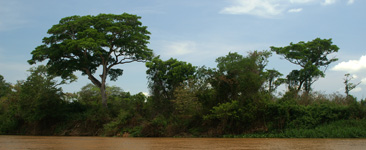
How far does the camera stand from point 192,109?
22406mm

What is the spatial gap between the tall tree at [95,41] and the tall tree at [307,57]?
63.7ft

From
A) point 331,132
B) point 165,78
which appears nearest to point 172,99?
point 165,78

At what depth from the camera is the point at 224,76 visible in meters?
20.6

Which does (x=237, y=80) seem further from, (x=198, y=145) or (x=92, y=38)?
(x=92, y=38)

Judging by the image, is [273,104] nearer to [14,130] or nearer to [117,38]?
[117,38]

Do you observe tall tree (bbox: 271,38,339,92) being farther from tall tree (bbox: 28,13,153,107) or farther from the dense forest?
tall tree (bbox: 28,13,153,107)

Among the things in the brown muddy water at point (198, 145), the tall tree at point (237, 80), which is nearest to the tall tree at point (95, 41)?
the tall tree at point (237, 80)

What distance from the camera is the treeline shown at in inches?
763

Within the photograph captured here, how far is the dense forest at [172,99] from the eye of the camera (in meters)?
19.5

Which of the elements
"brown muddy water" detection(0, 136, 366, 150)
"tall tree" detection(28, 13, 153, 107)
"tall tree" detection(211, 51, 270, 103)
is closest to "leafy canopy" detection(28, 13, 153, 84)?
"tall tree" detection(28, 13, 153, 107)

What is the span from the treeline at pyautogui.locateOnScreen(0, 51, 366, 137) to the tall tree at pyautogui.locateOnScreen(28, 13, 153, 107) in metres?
1.84

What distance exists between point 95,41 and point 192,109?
43.4 feet

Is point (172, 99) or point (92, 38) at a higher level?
point (92, 38)

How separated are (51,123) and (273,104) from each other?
887 inches
